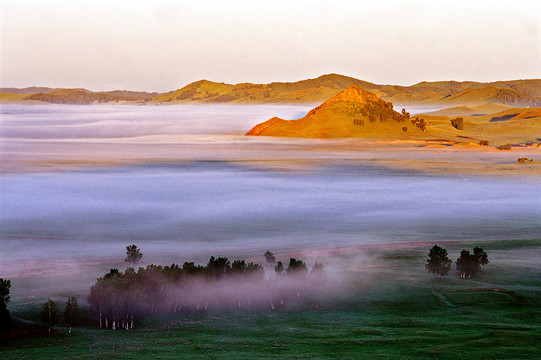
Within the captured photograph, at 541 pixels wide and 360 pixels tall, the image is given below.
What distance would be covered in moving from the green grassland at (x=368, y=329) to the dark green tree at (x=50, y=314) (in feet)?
5.14

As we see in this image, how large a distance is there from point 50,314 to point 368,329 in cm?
3086

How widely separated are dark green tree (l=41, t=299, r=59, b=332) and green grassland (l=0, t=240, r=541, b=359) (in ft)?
5.14

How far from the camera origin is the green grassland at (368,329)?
6138 cm

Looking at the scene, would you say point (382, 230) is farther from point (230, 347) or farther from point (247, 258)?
point (230, 347)

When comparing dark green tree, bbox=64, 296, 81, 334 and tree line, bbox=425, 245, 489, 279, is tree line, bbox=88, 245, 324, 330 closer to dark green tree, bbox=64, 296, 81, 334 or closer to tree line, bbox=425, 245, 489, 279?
dark green tree, bbox=64, 296, 81, 334

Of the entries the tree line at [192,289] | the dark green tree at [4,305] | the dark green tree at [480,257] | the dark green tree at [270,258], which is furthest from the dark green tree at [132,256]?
the dark green tree at [480,257]

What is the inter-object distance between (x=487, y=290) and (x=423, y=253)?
71.7 ft

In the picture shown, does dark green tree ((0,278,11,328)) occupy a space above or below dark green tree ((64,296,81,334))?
above

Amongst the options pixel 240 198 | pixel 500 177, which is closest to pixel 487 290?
pixel 240 198

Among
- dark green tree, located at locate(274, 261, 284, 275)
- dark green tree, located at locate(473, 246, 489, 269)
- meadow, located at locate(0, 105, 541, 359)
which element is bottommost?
meadow, located at locate(0, 105, 541, 359)

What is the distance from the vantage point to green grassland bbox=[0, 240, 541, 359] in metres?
61.4

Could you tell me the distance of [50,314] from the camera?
6931 centimetres

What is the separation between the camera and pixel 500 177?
188125 millimetres

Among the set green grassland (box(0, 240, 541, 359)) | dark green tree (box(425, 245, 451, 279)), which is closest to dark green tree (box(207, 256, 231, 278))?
green grassland (box(0, 240, 541, 359))
